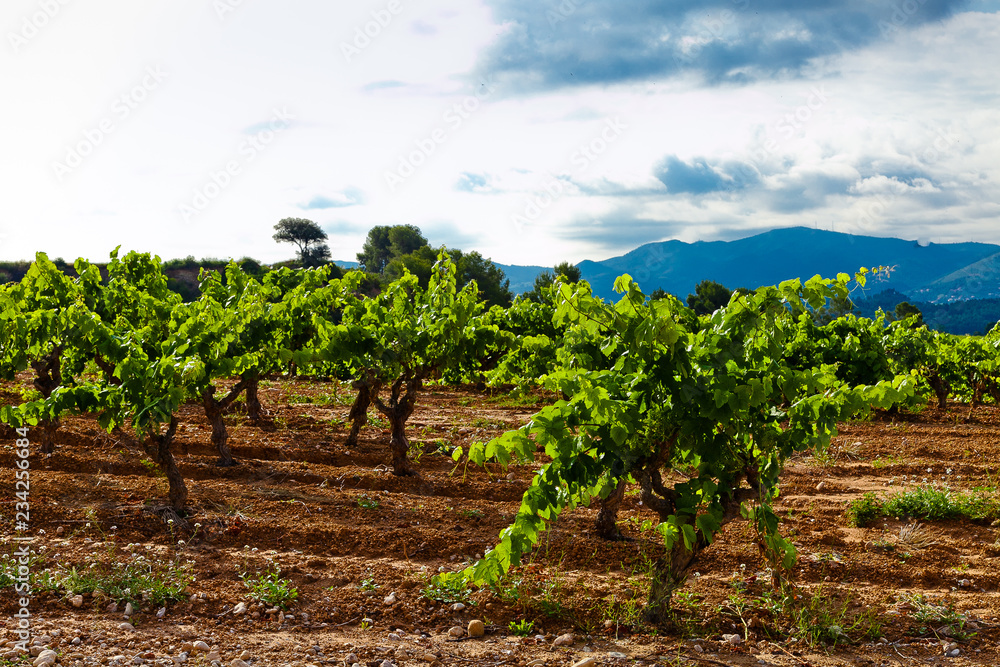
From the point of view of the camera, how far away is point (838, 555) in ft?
22.1

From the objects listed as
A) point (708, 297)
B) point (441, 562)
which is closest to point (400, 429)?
point (441, 562)

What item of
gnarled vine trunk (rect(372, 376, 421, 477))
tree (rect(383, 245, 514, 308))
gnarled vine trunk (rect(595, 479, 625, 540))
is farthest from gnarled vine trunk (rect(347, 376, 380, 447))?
tree (rect(383, 245, 514, 308))

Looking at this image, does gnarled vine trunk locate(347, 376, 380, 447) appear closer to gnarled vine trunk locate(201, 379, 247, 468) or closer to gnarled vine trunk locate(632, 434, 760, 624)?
gnarled vine trunk locate(201, 379, 247, 468)

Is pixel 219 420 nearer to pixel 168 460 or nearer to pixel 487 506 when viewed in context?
pixel 168 460

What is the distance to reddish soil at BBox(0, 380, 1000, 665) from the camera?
4.89 m

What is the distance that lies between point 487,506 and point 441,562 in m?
1.71

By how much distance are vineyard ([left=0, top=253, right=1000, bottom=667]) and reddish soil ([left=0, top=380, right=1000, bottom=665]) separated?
0.03m

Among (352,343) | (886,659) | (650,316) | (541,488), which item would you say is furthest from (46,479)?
(886,659)

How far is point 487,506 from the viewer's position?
320 inches

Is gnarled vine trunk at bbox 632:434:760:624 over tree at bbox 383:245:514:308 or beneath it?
beneath

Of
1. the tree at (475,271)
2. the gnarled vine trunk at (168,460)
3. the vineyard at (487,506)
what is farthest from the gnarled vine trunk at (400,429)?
the tree at (475,271)

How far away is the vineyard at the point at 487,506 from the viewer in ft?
14.9

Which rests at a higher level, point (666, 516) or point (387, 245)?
point (387, 245)

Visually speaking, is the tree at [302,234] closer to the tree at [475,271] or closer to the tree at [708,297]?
the tree at [475,271]
